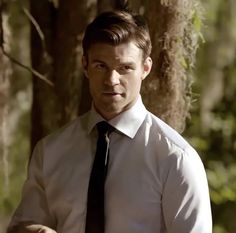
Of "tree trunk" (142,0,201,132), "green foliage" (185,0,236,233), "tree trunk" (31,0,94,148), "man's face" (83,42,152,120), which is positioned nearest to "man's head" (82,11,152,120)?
"man's face" (83,42,152,120)

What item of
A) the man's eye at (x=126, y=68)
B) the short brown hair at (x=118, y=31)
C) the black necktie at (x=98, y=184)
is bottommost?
the black necktie at (x=98, y=184)

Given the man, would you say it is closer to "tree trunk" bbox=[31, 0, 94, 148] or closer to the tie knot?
the tie knot

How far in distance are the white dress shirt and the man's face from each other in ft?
0.19

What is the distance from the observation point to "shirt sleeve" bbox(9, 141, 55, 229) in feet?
8.20

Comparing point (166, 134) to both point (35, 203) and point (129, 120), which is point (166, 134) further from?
point (35, 203)

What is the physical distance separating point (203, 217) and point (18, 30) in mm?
2681

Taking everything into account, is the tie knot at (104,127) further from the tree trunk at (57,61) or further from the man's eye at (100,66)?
the tree trunk at (57,61)

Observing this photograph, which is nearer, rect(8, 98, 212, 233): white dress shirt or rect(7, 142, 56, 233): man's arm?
rect(8, 98, 212, 233): white dress shirt

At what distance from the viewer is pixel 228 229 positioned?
6.29m

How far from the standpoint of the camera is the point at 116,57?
2.34 m

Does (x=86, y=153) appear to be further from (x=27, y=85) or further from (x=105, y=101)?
(x=27, y=85)

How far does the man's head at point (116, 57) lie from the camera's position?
2.34 meters

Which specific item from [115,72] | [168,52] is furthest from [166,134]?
[168,52]

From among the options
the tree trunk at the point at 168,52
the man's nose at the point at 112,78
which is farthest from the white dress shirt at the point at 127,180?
the tree trunk at the point at 168,52
